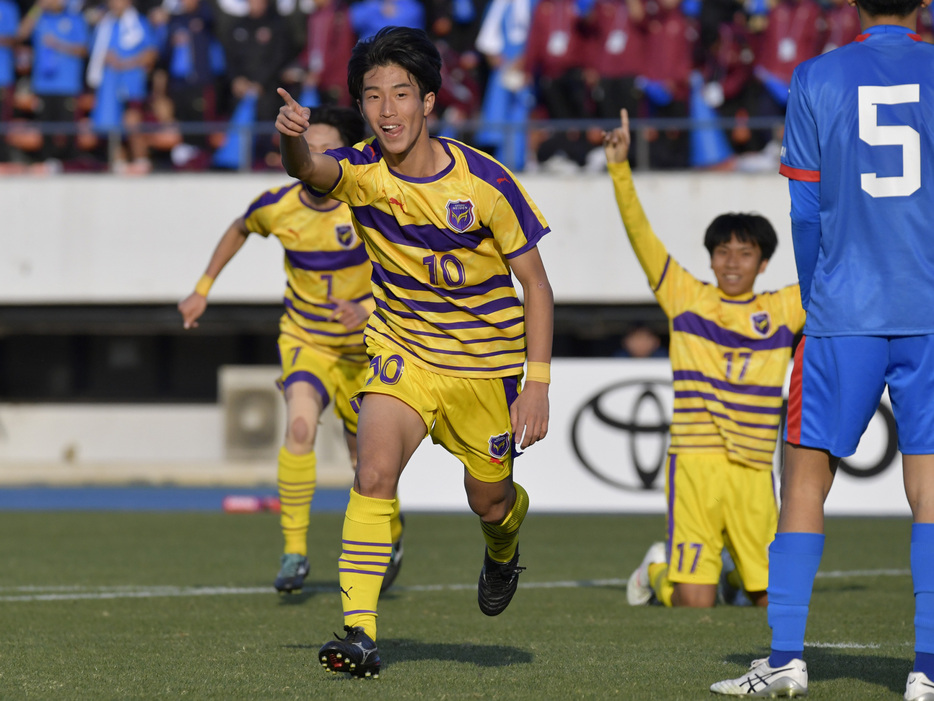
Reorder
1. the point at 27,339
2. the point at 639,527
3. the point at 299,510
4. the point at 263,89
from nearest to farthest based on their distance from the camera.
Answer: the point at 299,510
the point at 639,527
the point at 263,89
the point at 27,339

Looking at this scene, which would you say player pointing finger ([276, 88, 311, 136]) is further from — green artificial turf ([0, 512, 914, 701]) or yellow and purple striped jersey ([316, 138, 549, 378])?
green artificial turf ([0, 512, 914, 701])

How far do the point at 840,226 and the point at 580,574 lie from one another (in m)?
4.77

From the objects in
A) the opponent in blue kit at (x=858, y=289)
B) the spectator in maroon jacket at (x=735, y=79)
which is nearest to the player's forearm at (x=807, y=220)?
the opponent in blue kit at (x=858, y=289)

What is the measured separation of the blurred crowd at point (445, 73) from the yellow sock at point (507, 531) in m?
11.9

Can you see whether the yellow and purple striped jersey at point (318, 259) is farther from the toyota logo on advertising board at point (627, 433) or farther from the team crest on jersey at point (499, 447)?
the toyota logo on advertising board at point (627, 433)

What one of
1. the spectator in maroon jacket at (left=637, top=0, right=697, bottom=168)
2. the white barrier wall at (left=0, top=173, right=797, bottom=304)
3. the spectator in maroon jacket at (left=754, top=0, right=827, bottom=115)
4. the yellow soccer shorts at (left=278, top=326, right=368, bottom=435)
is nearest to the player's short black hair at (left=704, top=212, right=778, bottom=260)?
the yellow soccer shorts at (left=278, top=326, right=368, bottom=435)

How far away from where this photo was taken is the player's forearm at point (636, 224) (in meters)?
6.66

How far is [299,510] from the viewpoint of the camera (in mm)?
7250

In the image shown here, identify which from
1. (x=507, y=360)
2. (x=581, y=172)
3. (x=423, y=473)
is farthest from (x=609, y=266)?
(x=507, y=360)

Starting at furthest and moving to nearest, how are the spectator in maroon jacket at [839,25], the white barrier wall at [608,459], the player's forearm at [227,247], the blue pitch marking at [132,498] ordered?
the spectator in maroon jacket at [839,25] < the blue pitch marking at [132,498] < the white barrier wall at [608,459] < the player's forearm at [227,247]

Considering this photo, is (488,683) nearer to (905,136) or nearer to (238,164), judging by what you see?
(905,136)

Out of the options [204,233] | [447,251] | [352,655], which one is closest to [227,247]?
[447,251]

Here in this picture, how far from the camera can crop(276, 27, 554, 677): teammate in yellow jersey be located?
464 centimetres

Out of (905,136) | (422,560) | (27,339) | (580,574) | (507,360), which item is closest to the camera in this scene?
(905,136)
